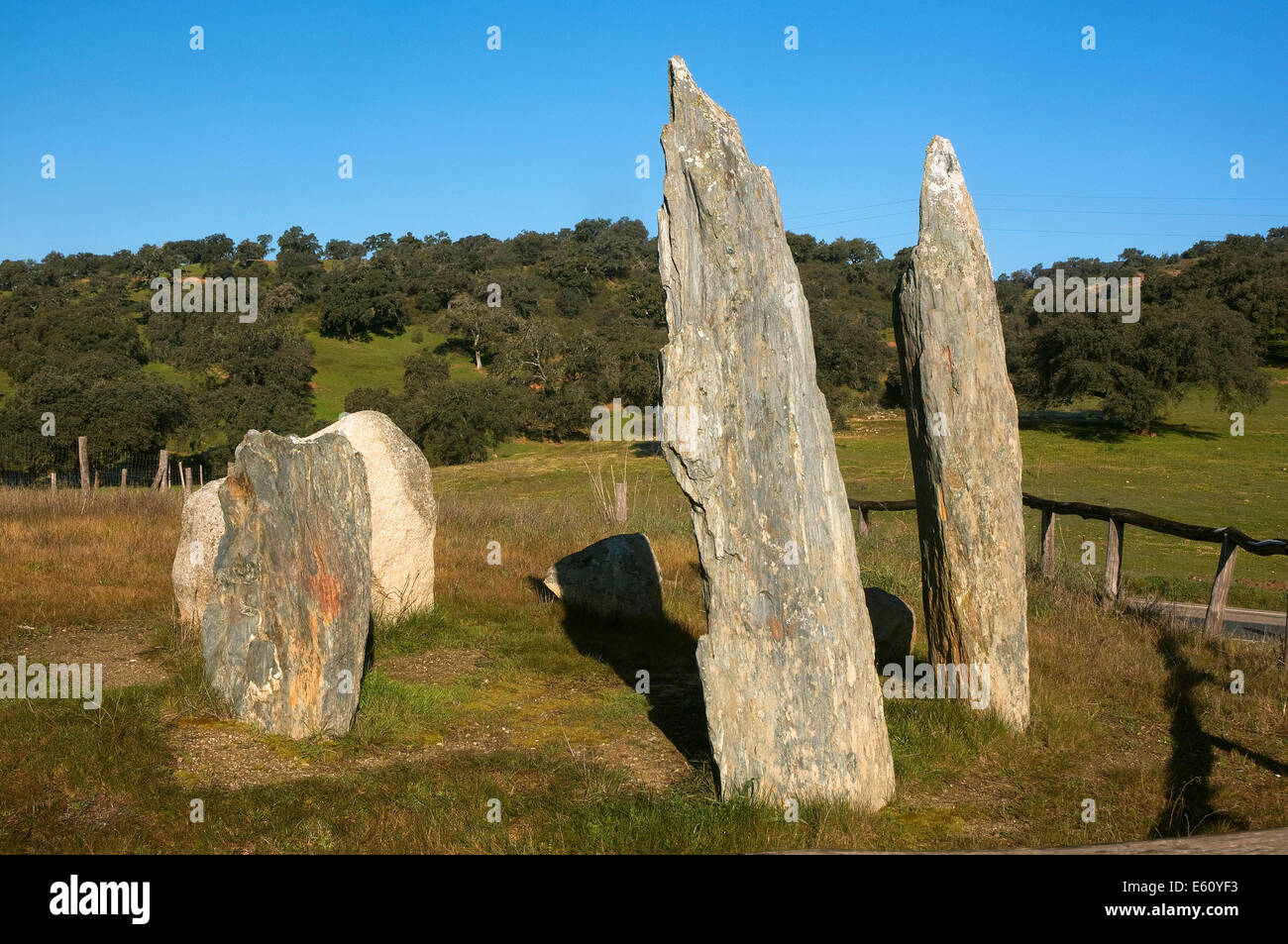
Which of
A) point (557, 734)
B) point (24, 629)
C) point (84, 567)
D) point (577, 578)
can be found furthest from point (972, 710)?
point (84, 567)

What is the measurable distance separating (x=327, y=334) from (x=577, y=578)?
60.5 m

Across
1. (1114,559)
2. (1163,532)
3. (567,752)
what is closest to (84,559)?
(567,752)

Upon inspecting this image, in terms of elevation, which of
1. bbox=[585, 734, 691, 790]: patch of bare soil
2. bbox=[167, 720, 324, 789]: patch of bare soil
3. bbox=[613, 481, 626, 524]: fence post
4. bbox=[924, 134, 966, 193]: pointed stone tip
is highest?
bbox=[924, 134, 966, 193]: pointed stone tip

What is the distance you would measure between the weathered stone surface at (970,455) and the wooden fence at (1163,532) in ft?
7.92

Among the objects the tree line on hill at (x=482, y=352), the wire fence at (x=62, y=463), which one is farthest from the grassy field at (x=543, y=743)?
the wire fence at (x=62, y=463)

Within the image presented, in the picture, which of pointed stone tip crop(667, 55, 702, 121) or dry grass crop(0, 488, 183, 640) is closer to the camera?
pointed stone tip crop(667, 55, 702, 121)

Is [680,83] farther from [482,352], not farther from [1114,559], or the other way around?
[482,352]

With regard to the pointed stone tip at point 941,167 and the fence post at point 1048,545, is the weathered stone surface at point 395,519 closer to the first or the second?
the pointed stone tip at point 941,167

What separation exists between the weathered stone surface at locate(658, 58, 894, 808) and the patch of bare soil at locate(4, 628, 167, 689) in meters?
5.05

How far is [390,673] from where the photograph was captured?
838cm

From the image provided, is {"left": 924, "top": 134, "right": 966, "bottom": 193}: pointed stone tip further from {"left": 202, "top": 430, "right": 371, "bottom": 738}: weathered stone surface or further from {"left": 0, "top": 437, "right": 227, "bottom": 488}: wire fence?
{"left": 0, "top": 437, "right": 227, "bottom": 488}: wire fence

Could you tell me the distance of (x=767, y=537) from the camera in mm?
5391

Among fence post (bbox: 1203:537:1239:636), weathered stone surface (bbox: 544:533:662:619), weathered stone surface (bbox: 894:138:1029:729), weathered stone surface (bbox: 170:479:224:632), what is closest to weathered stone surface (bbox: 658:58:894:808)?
weathered stone surface (bbox: 894:138:1029:729)

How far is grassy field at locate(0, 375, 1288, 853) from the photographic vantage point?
5.24 metres
